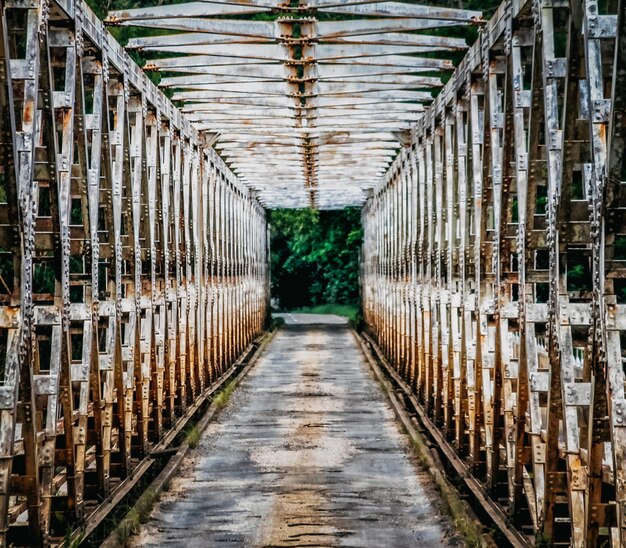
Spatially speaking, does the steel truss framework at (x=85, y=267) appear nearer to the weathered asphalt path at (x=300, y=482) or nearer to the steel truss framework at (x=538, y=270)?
the weathered asphalt path at (x=300, y=482)

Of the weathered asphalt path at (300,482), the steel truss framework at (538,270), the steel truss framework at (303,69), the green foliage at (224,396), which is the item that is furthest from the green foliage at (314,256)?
the steel truss framework at (538,270)

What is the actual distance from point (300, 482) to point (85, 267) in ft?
10.5

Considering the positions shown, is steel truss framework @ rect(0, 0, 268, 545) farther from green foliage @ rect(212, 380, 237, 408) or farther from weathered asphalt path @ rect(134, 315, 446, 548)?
weathered asphalt path @ rect(134, 315, 446, 548)

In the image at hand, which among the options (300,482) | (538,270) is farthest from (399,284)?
(538,270)

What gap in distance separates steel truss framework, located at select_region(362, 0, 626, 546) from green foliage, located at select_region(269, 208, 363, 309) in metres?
34.8

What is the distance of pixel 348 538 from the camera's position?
825cm

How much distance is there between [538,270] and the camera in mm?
8227

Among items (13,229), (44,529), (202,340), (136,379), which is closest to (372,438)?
(136,379)

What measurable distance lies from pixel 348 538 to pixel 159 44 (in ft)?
19.6

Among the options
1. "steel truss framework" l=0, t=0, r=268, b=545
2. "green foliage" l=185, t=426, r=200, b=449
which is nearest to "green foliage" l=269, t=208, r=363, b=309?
"steel truss framework" l=0, t=0, r=268, b=545

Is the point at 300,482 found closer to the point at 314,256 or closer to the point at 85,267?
the point at 85,267

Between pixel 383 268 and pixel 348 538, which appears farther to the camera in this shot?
pixel 383 268

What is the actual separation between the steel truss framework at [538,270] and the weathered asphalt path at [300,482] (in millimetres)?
859

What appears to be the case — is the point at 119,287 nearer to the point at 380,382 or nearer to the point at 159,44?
the point at 159,44
